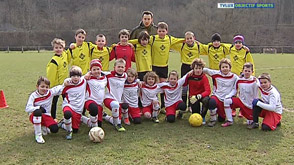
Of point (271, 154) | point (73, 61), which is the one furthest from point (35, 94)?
point (271, 154)

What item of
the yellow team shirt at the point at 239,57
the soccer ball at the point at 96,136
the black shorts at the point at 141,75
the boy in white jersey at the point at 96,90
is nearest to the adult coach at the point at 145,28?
the black shorts at the point at 141,75

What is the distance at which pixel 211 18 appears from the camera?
69.2 metres

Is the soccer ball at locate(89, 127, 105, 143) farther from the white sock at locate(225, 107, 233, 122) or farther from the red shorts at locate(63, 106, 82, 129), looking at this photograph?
the white sock at locate(225, 107, 233, 122)

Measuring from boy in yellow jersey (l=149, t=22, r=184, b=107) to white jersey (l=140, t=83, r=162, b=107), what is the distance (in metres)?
0.60

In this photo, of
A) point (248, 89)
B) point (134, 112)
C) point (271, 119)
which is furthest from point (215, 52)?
point (134, 112)

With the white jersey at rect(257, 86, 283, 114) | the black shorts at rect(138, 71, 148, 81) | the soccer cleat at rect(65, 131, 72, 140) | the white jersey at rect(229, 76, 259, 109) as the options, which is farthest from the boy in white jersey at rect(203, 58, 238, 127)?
the soccer cleat at rect(65, 131, 72, 140)

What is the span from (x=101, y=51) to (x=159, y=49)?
53.2 inches

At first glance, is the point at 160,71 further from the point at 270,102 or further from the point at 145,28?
the point at 270,102

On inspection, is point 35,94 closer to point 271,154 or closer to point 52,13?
point 271,154

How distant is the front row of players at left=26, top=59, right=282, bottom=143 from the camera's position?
17.6 feet

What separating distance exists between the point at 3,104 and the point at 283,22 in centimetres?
8364

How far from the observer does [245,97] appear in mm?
6039

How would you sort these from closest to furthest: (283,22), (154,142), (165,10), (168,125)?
(154,142)
(168,125)
(283,22)
(165,10)

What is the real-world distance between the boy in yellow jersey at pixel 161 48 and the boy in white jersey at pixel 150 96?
634 millimetres
